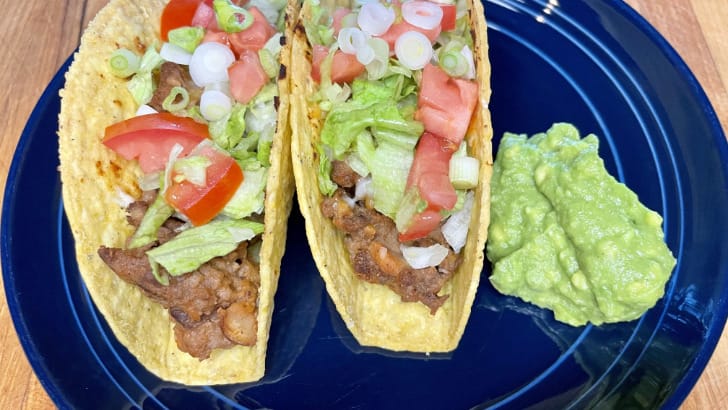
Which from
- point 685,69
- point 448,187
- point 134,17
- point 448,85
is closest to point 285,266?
point 448,187

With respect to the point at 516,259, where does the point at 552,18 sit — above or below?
above

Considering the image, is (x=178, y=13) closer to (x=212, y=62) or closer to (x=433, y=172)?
(x=212, y=62)

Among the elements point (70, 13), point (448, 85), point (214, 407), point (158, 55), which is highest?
point (448, 85)

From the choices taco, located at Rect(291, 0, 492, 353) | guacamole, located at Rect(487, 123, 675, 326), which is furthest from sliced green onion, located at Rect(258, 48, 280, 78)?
guacamole, located at Rect(487, 123, 675, 326)

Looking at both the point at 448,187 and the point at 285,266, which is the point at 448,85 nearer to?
the point at 448,187

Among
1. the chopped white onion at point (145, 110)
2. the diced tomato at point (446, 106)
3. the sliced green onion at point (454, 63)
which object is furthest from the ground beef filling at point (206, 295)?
the sliced green onion at point (454, 63)

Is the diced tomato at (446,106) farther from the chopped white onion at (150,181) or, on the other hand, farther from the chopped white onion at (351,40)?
the chopped white onion at (150,181)
